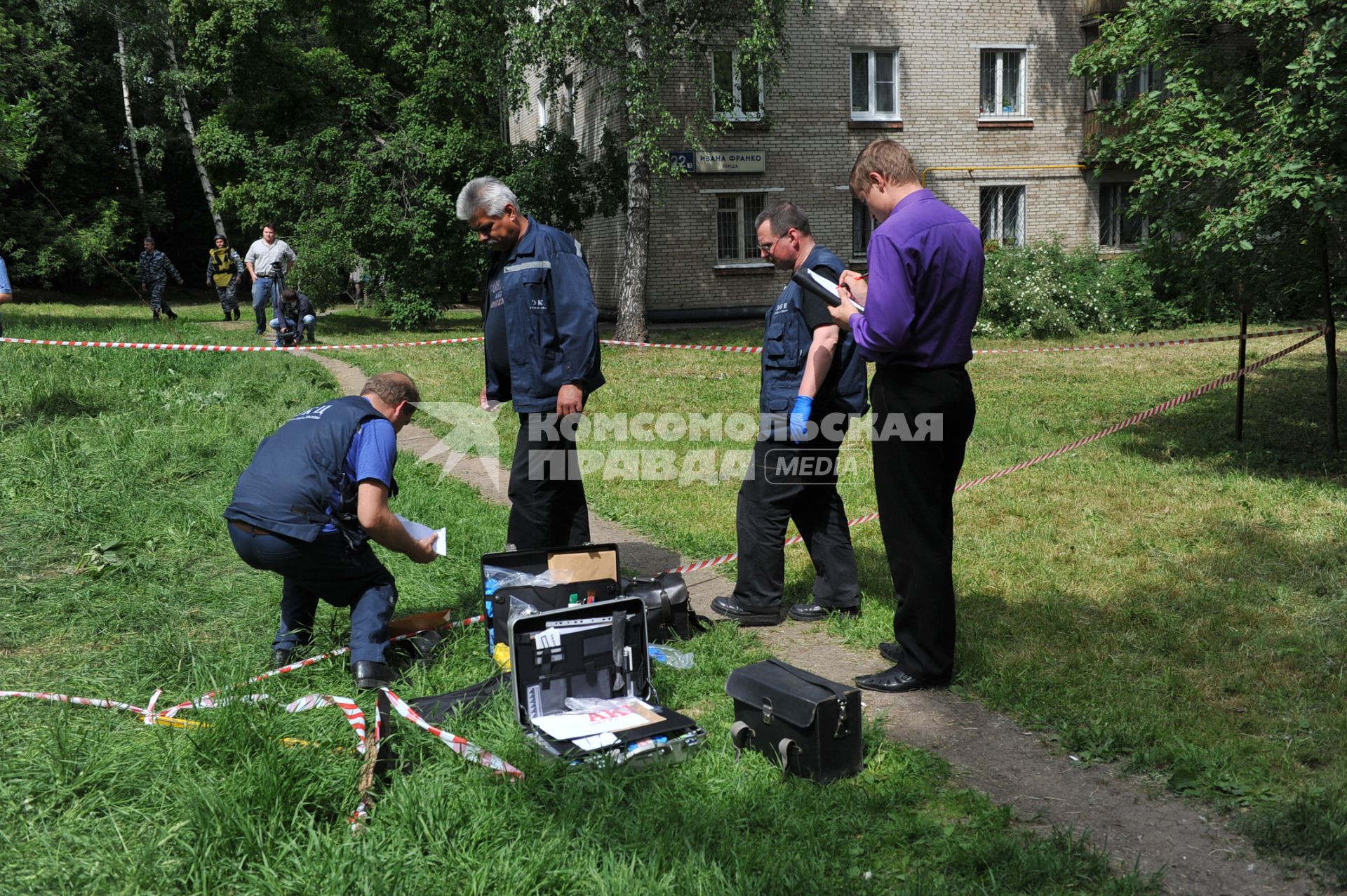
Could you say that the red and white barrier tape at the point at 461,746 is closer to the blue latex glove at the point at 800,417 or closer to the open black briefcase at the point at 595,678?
the open black briefcase at the point at 595,678

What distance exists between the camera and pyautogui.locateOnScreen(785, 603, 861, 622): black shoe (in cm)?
542

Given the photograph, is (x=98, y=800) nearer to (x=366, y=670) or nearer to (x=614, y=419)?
(x=366, y=670)

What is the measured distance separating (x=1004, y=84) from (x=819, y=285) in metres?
23.5

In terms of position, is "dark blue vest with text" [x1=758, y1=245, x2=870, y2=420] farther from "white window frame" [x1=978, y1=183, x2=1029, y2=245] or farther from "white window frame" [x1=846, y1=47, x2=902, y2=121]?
"white window frame" [x1=978, y1=183, x2=1029, y2=245]

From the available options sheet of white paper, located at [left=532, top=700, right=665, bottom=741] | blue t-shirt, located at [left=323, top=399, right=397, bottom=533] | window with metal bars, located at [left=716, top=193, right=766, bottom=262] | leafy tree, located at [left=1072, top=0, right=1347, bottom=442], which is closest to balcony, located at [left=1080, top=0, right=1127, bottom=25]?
window with metal bars, located at [left=716, top=193, right=766, bottom=262]

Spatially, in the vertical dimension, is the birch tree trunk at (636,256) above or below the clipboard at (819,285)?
above

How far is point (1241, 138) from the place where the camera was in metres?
7.86

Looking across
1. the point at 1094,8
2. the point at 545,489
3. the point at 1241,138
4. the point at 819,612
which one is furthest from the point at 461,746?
the point at 1094,8

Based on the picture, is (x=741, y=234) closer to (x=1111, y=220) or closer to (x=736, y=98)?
(x=736, y=98)

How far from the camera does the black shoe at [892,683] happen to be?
173 inches

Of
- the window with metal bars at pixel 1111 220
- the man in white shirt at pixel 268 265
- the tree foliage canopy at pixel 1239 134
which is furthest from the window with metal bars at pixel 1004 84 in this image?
the tree foliage canopy at pixel 1239 134

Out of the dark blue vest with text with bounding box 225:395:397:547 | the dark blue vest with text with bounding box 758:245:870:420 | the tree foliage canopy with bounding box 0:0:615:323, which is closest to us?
the dark blue vest with text with bounding box 225:395:397:547

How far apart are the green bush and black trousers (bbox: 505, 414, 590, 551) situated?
647 inches

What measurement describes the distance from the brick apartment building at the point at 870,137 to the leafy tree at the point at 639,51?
3312 millimetres
